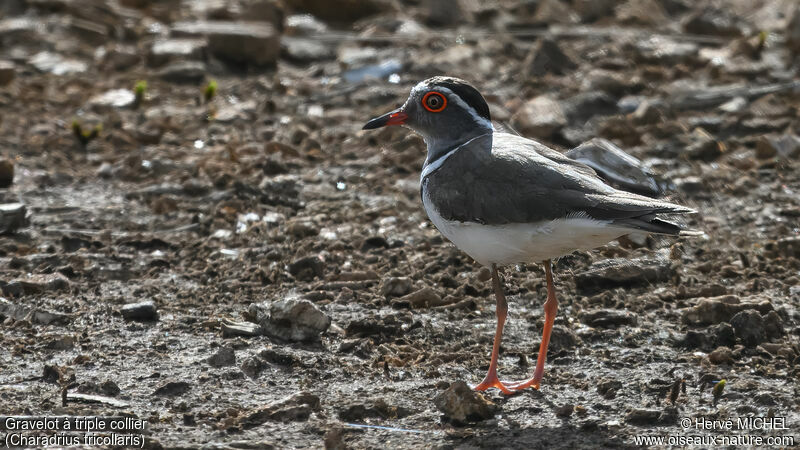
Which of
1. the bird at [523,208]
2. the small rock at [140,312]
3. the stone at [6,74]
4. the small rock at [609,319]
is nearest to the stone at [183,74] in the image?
the stone at [6,74]

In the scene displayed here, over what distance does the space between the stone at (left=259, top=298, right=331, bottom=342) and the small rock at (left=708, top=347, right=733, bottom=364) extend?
8.52 feet

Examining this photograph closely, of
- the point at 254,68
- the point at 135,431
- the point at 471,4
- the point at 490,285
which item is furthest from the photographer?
the point at 471,4

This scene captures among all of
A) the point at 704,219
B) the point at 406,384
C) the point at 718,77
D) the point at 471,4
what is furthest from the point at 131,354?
the point at 471,4

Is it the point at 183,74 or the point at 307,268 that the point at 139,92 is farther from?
the point at 307,268

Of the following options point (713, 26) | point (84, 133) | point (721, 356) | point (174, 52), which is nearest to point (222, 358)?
point (721, 356)

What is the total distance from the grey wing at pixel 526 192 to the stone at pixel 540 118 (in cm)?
393

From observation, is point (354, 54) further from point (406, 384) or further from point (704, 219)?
point (406, 384)

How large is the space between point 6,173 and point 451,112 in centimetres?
484

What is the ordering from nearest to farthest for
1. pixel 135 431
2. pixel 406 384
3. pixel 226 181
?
pixel 135 431 < pixel 406 384 < pixel 226 181

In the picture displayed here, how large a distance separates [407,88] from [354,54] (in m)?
1.44

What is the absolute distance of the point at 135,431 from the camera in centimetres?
608

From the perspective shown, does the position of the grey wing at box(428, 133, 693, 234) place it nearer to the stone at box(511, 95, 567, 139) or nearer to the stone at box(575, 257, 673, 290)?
the stone at box(575, 257, 673, 290)

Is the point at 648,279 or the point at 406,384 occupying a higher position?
the point at 648,279

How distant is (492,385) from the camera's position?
680 centimetres
